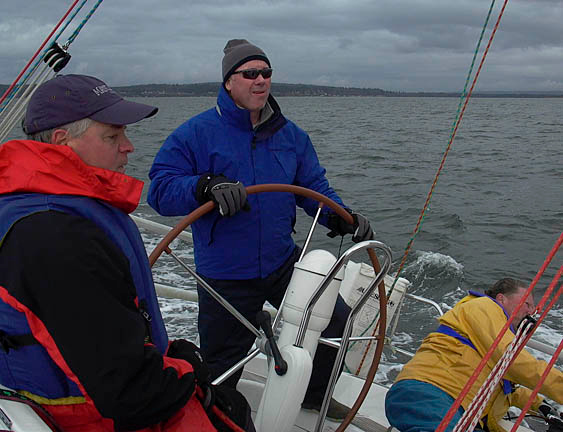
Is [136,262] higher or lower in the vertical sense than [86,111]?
lower

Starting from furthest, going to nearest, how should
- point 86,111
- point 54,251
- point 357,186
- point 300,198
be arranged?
point 357,186, point 300,198, point 86,111, point 54,251

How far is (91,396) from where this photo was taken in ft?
3.49

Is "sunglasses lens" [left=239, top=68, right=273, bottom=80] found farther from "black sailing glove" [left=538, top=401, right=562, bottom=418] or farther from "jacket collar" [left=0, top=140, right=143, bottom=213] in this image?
"black sailing glove" [left=538, top=401, right=562, bottom=418]

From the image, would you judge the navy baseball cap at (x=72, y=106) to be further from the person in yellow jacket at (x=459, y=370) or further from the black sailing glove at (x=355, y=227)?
the person in yellow jacket at (x=459, y=370)

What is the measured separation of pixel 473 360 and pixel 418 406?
0.30 m

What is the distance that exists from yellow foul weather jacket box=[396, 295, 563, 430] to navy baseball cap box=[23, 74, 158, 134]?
1.51 metres

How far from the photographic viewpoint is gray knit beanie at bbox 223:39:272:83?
2.12 metres

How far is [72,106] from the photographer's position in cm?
118

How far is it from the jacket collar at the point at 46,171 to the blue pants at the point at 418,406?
54.7 inches

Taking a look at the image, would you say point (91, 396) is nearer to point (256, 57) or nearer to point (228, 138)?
point (228, 138)

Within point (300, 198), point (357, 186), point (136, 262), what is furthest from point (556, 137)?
point (136, 262)

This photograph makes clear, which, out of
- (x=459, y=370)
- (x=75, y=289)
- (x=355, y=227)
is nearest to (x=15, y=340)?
(x=75, y=289)

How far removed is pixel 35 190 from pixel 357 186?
31.9 feet

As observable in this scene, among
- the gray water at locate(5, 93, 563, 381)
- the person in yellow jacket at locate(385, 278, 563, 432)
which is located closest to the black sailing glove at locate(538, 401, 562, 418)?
the person in yellow jacket at locate(385, 278, 563, 432)
